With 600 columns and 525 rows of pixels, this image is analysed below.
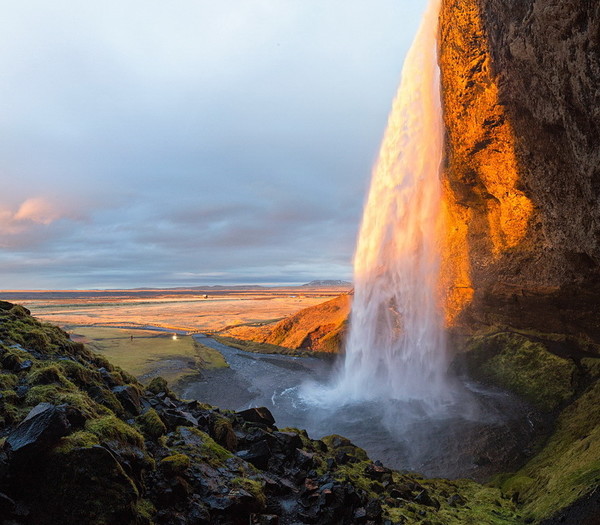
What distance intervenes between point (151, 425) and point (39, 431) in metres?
3.09

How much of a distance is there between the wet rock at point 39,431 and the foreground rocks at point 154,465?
2 cm

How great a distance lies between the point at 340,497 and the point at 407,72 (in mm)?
30535

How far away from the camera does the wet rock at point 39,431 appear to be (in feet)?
15.7

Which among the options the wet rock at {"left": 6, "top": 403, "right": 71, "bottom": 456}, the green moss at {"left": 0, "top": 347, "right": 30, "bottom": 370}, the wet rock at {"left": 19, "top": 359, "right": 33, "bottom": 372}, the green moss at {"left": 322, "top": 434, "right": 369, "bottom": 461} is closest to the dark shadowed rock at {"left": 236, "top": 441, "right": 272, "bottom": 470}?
the green moss at {"left": 322, "top": 434, "right": 369, "bottom": 461}

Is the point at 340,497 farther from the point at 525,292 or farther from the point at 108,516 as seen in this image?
the point at 525,292

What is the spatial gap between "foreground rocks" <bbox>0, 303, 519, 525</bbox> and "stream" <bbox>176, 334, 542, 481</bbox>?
2275 millimetres

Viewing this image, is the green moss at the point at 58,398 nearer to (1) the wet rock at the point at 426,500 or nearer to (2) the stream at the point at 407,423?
(1) the wet rock at the point at 426,500

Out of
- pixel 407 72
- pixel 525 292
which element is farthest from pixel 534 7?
pixel 407 72

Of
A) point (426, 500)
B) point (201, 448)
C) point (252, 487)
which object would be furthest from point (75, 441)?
point (426, 500)

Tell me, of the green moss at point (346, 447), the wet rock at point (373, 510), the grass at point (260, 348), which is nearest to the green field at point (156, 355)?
the grass at point (260, 348)

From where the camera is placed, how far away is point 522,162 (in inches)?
583

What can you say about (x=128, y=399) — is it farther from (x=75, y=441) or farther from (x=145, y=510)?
(x=145, y=510)

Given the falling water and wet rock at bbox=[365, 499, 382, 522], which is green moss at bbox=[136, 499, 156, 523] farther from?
the falling water

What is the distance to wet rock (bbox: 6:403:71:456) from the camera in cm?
480
